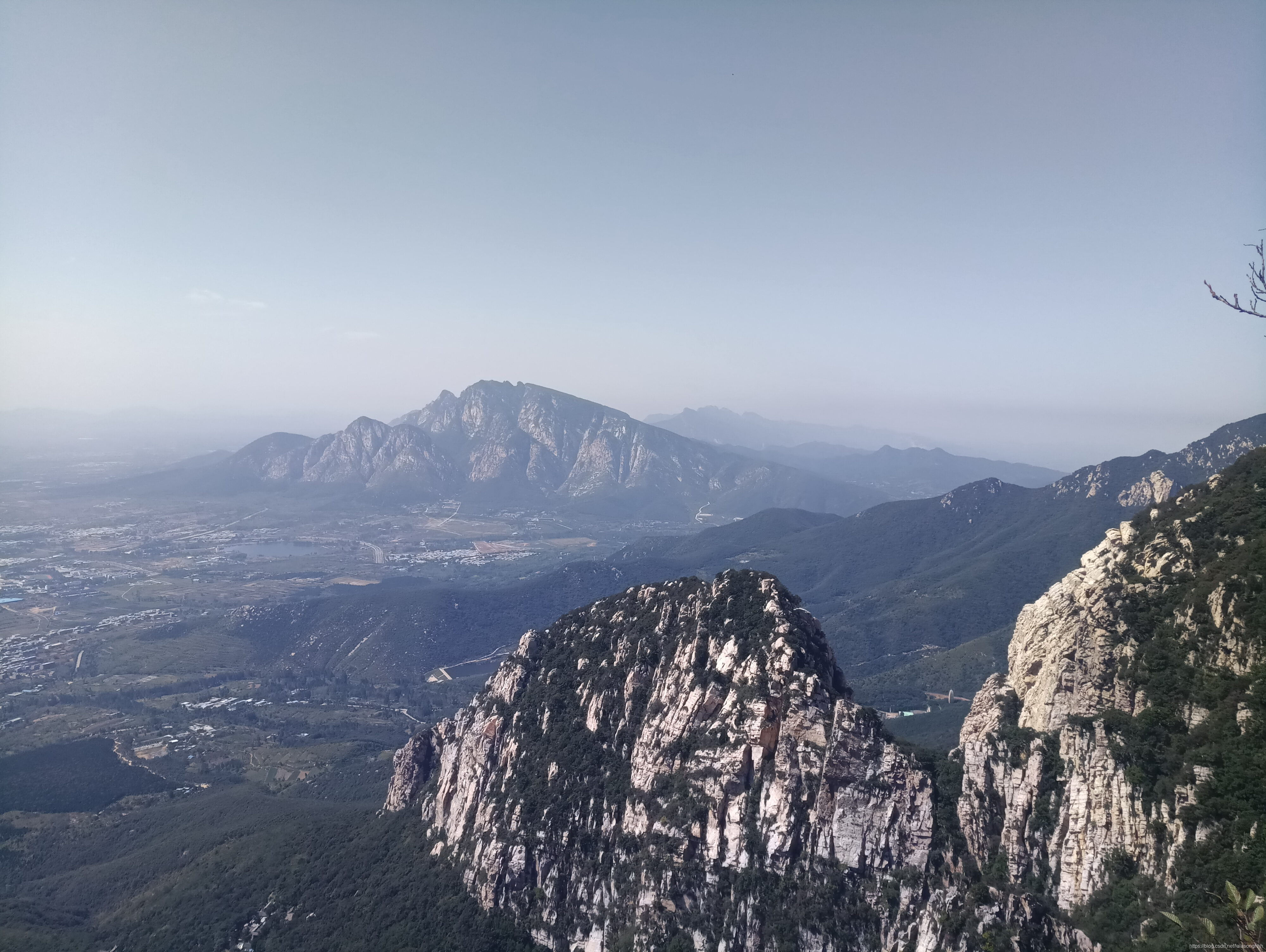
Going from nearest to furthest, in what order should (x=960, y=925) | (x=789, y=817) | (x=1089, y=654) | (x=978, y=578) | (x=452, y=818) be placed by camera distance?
(x=960, y=925)
(x=1089, y=654)
(x=789, y=817)
(x=452, y=818)
(x=978, y=578)

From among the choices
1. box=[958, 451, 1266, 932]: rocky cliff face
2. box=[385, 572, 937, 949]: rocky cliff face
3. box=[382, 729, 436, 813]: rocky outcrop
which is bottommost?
box=[382, 729, 436, 813]: rocky outcrop

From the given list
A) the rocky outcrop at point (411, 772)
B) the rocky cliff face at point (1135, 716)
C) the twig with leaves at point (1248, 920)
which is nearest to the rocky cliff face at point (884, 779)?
the rocky cliff face at point (1135, 716)

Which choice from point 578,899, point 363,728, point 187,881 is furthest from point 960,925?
point 363,728

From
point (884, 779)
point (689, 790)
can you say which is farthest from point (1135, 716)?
point (689, 790)

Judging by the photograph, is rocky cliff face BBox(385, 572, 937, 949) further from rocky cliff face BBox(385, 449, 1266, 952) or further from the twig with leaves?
the twig with leaves

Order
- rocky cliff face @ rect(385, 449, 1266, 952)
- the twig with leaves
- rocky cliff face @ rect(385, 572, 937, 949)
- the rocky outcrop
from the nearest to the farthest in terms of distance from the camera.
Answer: the twig with leaves, rocky cliff face @ rect(385, 449, 1266, 952), rocky cliff face @ rect(385, 572, 937, 949), the rocky outcrop

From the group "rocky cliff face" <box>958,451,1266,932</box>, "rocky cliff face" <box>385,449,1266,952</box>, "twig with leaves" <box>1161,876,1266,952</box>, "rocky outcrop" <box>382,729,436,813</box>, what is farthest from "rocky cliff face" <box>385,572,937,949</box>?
"twig with leaves" <box>1161,876,1266,952</box>

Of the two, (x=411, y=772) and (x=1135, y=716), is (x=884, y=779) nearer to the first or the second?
(x=1135, y=716)

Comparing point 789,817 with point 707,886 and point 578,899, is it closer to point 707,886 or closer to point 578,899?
point 707,886
